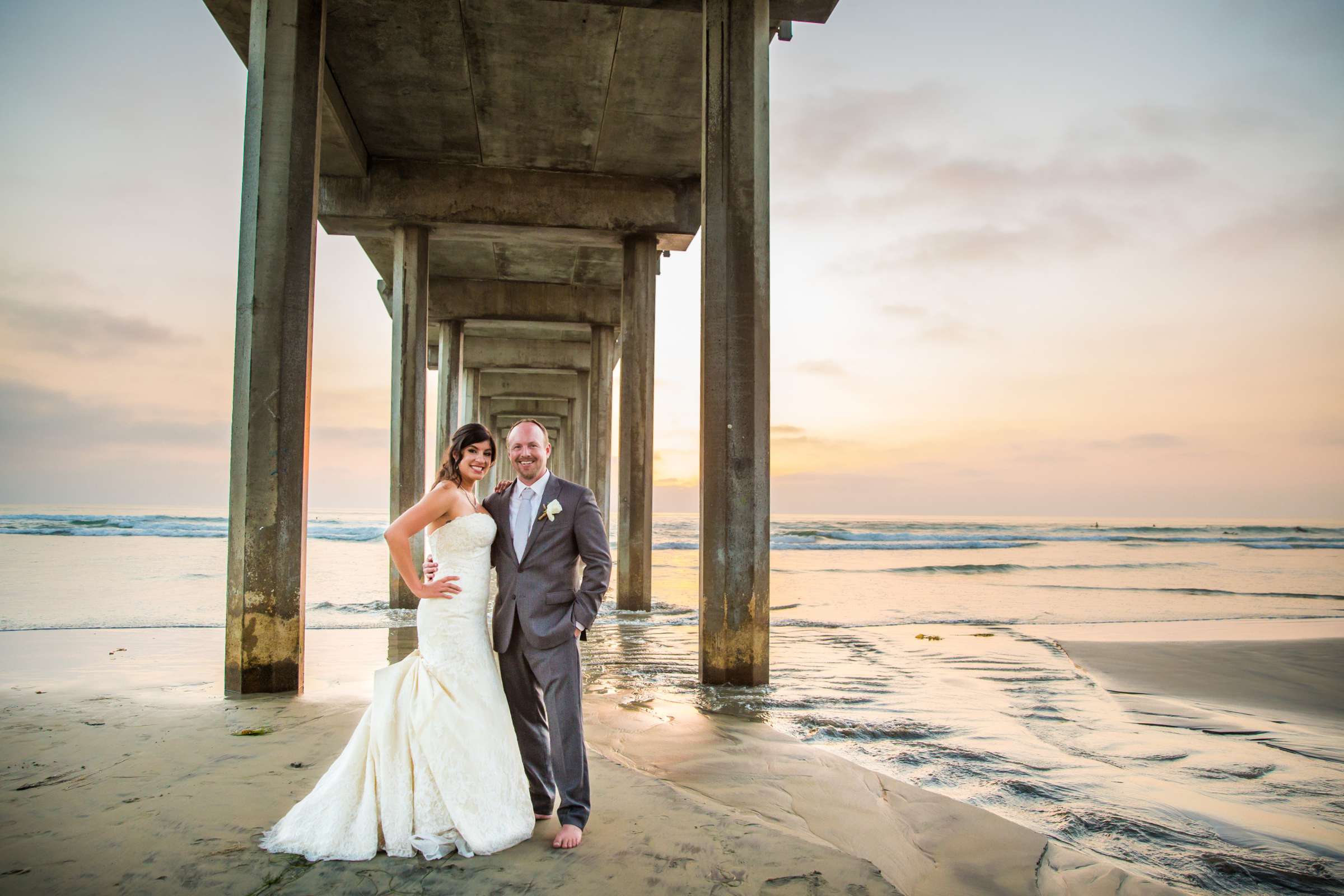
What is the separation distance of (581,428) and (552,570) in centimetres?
2094

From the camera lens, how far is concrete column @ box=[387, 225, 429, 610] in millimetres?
10828

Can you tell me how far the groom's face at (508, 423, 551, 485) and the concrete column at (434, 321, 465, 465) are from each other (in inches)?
527

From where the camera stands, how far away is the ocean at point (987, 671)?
3377mm

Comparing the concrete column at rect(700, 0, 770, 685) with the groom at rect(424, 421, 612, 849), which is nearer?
the groom at rect(424, 421, 612, 849)

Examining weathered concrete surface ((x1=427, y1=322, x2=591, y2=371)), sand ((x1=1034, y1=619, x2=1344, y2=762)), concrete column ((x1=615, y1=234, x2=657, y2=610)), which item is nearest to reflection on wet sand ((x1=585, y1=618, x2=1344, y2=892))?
sand ((x1=1034, y1=619, x2=1344, y2=762))

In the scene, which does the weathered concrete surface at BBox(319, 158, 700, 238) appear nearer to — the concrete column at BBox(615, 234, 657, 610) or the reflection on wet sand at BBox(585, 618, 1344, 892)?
the concrete column at BBox(615, 234, 657, 610)

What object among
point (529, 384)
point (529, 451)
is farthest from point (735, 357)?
point (529, 384)

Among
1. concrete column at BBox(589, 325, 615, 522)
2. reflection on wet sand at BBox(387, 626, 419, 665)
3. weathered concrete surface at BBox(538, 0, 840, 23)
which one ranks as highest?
weathered concrete surface at BBox(538, 0, 840, 23)

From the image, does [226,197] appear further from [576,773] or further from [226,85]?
[576,773]

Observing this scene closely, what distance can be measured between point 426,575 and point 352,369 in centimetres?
3822

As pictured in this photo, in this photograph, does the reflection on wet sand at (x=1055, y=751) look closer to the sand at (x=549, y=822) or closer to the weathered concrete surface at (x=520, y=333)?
the sand at (x=549, y=822)

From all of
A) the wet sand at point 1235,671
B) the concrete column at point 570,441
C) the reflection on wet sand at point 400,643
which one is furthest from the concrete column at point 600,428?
the wet sand at point 1235,671

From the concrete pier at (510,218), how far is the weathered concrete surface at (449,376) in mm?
49

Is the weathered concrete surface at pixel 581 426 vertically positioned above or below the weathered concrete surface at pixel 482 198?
below
